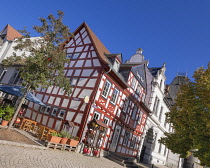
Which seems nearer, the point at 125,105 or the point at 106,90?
the point at 106,90

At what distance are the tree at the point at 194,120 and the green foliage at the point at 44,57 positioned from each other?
8.51 metres

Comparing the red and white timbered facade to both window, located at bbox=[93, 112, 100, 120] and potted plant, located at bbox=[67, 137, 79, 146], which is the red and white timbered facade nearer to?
window, located at bbox=[93, 112, 100, 120]

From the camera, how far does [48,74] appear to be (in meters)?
12.5

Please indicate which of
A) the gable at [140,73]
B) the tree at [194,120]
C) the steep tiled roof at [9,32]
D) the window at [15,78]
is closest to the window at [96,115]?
the tree at [194,120]

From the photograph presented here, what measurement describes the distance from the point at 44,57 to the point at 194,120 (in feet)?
36.1

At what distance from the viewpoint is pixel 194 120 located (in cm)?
1145

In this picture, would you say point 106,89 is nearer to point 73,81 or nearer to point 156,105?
point 73,81

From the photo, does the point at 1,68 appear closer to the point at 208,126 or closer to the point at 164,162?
the point at 208,126

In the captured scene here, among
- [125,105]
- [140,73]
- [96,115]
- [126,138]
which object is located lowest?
[126,138]

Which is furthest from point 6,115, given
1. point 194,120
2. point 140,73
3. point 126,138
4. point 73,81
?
point 140,73

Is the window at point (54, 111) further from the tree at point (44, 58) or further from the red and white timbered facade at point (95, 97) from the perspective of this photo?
the tree at point (44, 58)

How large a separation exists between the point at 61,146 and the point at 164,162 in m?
22.2

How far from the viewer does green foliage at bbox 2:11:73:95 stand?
11812 mm

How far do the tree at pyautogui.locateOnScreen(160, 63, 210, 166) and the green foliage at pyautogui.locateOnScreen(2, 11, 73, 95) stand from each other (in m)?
8.51
